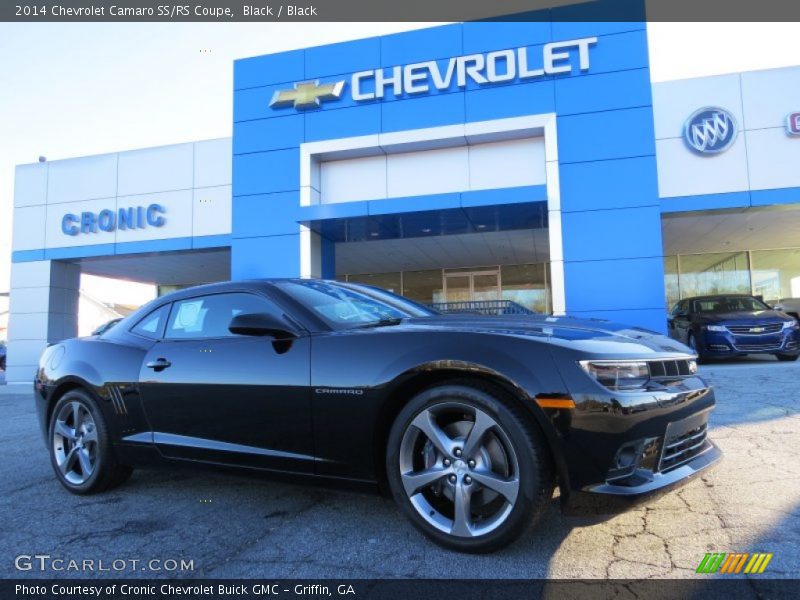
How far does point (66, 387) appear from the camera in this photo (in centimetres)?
382

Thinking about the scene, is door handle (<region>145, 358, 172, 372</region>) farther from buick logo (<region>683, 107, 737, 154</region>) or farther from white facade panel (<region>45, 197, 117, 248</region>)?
white facade panel (<region>45, 197, 117, 248</region>)

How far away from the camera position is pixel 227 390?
2.97 metres

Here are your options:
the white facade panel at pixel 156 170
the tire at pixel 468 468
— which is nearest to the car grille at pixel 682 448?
the tire at pixel 468 468

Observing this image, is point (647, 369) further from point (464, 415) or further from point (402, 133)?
point (402, 133)

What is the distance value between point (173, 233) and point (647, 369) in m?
13.5

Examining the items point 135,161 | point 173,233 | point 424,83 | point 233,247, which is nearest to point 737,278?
point 424,83

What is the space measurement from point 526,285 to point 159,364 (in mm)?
17539

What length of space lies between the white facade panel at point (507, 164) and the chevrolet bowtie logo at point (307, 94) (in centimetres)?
310

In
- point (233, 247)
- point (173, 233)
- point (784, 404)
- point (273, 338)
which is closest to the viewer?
point (273, 338)

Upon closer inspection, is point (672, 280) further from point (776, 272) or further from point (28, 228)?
point (28, 228)

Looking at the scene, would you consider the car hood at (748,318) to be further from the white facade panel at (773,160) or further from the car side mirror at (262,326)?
the car side mirror at (262,326)

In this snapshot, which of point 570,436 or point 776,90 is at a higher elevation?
point 776,90

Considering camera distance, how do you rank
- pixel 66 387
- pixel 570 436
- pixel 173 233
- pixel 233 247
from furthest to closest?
pixel 173 233 → pixel 233 247 → pixel 66 387 → pixel 570 436

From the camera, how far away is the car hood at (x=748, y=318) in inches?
376
